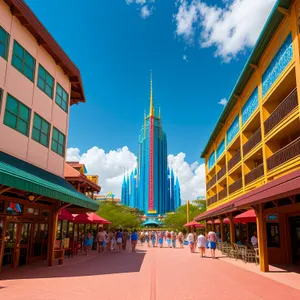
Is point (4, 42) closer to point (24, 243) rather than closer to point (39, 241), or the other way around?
point (24, 243)

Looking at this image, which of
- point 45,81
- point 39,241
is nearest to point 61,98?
point 45,81

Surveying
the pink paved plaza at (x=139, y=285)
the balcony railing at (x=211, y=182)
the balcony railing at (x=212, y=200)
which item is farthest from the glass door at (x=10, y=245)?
the balcony railing at (x=211, y=182)

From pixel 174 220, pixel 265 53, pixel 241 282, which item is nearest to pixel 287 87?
pixel 265 53

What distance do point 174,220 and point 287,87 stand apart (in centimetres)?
5040

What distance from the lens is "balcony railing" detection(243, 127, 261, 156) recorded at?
20.2 m

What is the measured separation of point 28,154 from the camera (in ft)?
Result: 49.5

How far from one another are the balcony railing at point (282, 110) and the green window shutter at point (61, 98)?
11.8 m

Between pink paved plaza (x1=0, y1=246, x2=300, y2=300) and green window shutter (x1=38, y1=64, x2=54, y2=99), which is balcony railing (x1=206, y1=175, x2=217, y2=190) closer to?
pink paved plaza (x1=0, y1=246, x2=300, y2=300)

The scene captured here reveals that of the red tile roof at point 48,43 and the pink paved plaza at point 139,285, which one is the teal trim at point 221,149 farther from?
the pink paved plaza at point 139,285

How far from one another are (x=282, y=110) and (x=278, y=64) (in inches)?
91.3

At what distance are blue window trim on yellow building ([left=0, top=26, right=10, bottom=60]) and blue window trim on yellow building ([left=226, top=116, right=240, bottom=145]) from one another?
58.8 ft

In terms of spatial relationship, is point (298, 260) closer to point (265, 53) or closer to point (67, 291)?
point (265, 53)

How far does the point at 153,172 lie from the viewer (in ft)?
321

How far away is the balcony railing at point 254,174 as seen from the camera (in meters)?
19.8
